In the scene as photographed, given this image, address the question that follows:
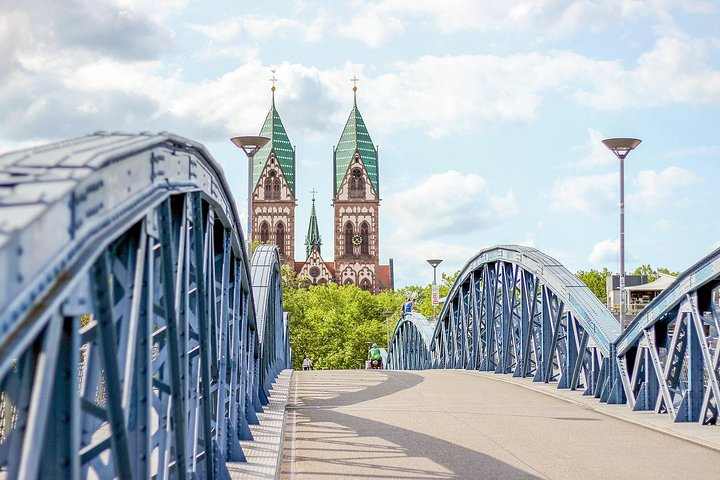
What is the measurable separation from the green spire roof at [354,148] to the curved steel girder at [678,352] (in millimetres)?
Result: 124030

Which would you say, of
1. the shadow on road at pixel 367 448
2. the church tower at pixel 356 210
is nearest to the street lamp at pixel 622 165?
the shadow on road at pixel 367 448

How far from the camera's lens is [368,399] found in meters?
19.5

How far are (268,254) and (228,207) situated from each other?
10.1m

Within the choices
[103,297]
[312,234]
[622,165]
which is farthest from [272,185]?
[103,297]

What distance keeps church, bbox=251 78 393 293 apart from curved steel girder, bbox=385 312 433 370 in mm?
83530

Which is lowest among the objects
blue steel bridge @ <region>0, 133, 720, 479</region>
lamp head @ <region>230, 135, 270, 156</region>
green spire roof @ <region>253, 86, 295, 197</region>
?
blue steel bridge @ <region>0, 133, 720, 479</region>

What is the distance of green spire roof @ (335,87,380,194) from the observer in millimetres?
140875

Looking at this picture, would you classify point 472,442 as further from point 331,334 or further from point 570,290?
point 331,334

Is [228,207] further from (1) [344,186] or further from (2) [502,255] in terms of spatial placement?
(1) [344,186]

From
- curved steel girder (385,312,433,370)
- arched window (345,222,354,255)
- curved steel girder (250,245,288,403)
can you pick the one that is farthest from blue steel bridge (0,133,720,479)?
arched window (345,222,354,255)

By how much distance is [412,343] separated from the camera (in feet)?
148

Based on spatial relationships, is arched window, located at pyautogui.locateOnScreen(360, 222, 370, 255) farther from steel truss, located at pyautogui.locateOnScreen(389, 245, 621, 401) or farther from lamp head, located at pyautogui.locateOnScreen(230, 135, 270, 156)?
lamp head, located at pyautogui.locateOnScreen(230, 135, 270, 156)

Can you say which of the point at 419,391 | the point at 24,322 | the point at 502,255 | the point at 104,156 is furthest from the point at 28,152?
the point at 502,255

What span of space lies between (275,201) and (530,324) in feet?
387
